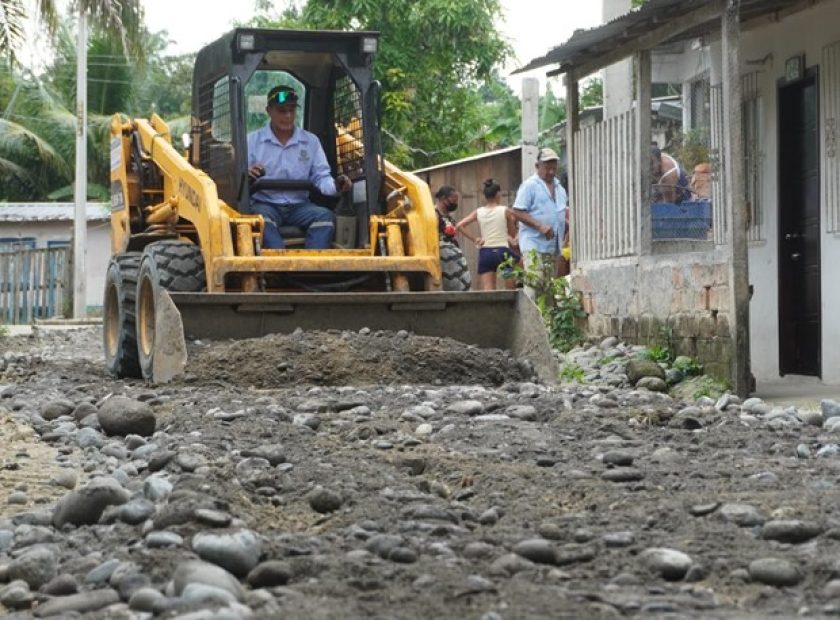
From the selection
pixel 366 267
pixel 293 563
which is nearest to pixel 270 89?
pixel 366 267

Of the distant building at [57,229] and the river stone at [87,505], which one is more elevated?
the distant building at [57,229]

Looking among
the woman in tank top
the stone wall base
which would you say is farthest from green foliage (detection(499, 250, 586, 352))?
the woman in tank top

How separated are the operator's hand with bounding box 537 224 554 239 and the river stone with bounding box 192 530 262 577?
11.7 meters

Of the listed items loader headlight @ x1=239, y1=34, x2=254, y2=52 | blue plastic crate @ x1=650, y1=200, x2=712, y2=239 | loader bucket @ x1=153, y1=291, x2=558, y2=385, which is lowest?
loader bucket @ x1=153, y1=291, x2=558, y2=385

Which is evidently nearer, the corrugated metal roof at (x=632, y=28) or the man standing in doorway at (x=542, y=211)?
the corrugated metal roof at (x=632, y=28)

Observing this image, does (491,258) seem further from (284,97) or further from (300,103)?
(284,97)

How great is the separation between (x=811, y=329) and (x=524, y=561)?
840 cm

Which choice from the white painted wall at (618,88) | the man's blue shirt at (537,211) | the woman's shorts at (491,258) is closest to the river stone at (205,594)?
the white painted wall at (618,88)

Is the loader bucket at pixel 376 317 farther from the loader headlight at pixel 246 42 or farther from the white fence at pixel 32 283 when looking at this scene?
the white fence at pixel 32 283

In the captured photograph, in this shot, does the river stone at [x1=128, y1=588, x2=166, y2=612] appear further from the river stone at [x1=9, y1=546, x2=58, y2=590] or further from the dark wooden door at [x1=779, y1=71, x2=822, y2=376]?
the dark wooden door at [x1=779, y1=71, x2=822, y2=376]

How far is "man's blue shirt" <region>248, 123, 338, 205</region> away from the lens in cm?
1276

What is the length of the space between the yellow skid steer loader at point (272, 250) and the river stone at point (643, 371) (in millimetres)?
1039

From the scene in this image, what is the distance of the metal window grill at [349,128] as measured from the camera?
43.2 feet

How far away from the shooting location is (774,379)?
13.1 meters
